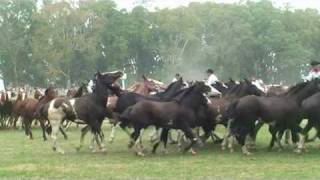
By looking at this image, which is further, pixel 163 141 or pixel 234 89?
pixel 234 89

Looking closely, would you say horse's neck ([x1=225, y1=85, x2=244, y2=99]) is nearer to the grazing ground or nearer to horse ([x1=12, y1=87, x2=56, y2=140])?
the grazing ground

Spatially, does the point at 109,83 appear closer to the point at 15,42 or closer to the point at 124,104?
the point at 124,104

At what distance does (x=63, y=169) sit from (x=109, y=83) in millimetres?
4564

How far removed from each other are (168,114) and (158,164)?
2.19m

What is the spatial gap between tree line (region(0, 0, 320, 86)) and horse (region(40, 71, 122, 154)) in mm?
57458

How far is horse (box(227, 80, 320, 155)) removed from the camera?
674 inches

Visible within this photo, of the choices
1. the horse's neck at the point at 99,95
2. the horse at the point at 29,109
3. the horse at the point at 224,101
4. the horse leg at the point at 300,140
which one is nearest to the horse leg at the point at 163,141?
the horse at the point at 224,101

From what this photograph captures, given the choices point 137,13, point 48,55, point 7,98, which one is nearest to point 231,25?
point 137,13

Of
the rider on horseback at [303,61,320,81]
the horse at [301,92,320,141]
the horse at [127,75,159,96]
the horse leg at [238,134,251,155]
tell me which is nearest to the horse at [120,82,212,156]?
the horse leg at [238,134,251,155]

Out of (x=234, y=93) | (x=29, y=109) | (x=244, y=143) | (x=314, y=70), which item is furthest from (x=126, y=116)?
(x=29, y=109)

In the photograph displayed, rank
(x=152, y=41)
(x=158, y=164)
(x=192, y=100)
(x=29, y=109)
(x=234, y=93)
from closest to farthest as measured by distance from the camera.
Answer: (x=158, y=164) < (x=192, y=100) < (x=234, y=93) < (x=29, y=109) < (x=152, y=41)

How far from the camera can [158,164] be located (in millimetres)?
15492

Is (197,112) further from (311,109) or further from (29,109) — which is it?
(29,109)

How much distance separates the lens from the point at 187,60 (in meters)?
82.8
